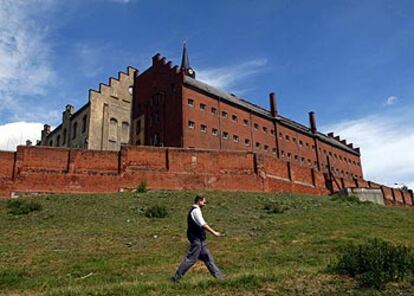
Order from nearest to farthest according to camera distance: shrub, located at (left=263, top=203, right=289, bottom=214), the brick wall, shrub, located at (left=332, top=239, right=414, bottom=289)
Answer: shrub, located at (left=332, top=239, right=414, bottom=289) → shrub, located at (left=263, top=203, right=289, bottom=214) → the brick wall

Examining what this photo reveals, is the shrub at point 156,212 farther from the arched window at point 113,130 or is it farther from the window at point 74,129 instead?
the window at point 74,129

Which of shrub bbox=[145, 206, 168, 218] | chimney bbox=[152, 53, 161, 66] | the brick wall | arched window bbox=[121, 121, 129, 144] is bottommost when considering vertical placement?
shrub bbox=[145, 206, 168, 218]

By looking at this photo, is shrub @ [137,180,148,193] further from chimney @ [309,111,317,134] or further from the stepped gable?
chimney @ [309,111,317,134]

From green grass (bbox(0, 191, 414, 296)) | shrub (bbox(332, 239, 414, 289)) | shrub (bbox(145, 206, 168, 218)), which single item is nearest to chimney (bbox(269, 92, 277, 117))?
green grass (bbox(0, 191, 414, 296))

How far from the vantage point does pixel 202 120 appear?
157ft

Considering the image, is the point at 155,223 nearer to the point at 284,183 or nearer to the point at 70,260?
the point at 70,260

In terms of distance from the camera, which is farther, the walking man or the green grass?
the walking man

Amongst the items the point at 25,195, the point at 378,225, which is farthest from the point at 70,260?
the point at 25,195

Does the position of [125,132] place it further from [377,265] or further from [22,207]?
[377,265]

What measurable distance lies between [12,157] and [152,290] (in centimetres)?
2563

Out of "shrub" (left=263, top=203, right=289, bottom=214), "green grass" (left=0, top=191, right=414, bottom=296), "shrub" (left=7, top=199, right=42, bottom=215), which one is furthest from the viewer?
"shrub" (left=263, top=203, right=289, bottom=214)

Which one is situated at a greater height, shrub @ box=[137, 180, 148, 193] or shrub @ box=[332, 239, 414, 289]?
shrub @ box=[137, 180, 148, 193]

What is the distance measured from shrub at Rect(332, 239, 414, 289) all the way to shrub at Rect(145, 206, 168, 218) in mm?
13890

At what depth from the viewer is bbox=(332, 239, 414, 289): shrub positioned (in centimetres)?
817
